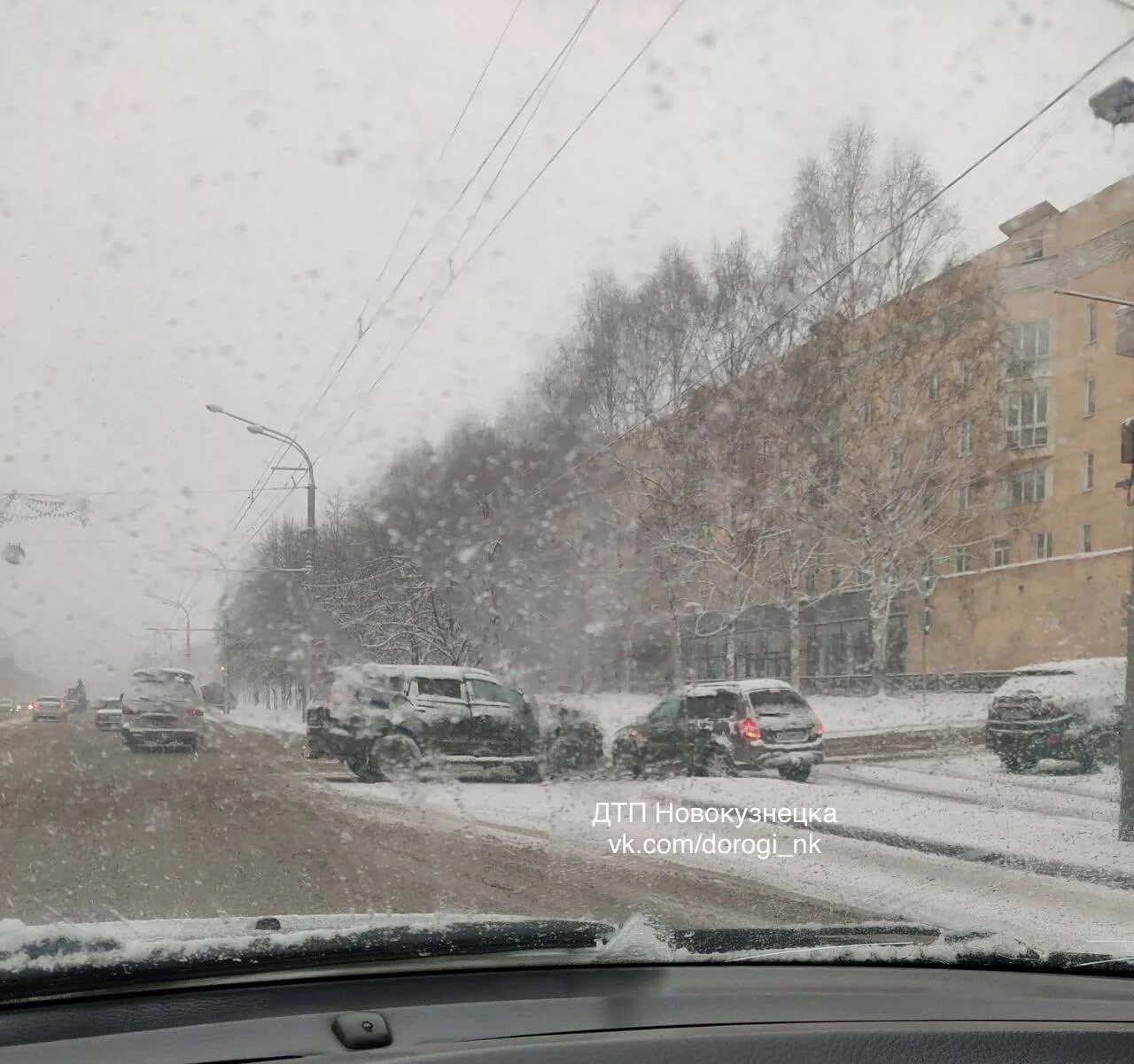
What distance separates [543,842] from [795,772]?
4.72 ft

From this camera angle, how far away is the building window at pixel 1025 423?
6.26 metres

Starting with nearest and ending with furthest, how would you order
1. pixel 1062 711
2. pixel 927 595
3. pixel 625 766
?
pixel 625 766 < pixel 1062 711 < pixel 927 595

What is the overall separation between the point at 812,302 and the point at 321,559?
3094 millimetres

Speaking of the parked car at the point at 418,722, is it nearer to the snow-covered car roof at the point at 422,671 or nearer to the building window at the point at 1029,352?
the snow-covered car roof at the point at 422,671

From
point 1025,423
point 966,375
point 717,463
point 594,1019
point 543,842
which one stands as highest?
point 966,375

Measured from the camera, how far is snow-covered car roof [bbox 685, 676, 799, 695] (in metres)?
5.96

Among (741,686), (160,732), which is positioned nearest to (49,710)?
(160,732)

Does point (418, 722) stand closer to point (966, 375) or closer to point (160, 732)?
point (160, 732)

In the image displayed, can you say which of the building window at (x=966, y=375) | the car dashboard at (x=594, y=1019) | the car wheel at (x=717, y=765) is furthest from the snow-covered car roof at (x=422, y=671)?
the car dashboard at (x=594, y=1019)

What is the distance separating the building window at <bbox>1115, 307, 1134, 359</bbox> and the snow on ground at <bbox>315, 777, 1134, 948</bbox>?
8.12 ft

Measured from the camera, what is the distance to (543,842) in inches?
210

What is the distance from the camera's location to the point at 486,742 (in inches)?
239

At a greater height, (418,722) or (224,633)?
(224,633)

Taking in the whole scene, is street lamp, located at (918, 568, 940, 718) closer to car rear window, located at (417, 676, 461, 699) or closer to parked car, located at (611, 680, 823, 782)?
parked car, located at (611, 680, 823, 782)
